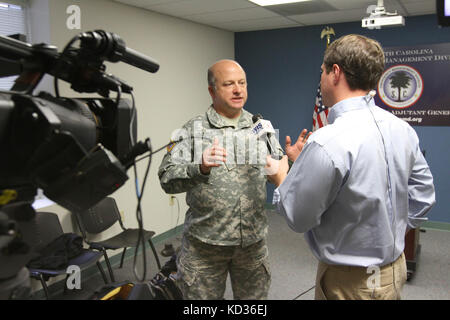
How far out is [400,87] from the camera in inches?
187

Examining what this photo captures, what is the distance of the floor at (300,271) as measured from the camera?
305cm

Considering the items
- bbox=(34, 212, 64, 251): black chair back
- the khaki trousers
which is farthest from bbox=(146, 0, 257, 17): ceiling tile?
the khaki trousers

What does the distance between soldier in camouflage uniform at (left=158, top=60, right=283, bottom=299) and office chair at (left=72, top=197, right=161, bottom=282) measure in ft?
4.52

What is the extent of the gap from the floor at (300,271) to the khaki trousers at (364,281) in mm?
1585

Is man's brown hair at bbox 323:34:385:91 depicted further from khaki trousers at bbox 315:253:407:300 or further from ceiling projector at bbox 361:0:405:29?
ceiling projector at bbox 361:0:405:29

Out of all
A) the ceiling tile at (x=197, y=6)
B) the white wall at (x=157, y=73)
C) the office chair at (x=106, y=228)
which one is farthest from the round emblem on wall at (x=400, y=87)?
the office chair at (x=106, y=228)

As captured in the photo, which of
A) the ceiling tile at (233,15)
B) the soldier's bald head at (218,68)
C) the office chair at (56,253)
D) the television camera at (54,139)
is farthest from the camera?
the ceiling tile at (233,15)

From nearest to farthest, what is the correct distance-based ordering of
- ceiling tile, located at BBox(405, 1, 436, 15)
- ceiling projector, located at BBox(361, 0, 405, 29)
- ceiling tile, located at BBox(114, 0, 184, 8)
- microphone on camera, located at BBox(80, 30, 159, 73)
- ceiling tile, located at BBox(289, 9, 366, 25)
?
microphone on camera, located at BBox(80, 30, 159, 73) < ceiling projector, located at BBox(361, 0, 405, 29) < ceiling tile, located at BBox(114, 0, 184, 8) < ceiling tile, located at BBox(405, 1, 436, 15) < ceiling tile, located at BBox(289, 9, 366, 25)

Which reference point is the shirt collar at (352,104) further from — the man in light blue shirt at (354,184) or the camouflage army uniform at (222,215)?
the camouflage army uniform at (222,215)

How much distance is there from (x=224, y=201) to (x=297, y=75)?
13.0 ft

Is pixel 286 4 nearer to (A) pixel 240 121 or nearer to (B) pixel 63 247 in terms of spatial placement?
(A) pixel 240 121

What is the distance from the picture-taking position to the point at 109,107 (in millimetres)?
870

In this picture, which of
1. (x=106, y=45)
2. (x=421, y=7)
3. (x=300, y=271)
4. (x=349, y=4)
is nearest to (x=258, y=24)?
(x=349, y=4)

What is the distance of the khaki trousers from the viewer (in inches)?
51.1
